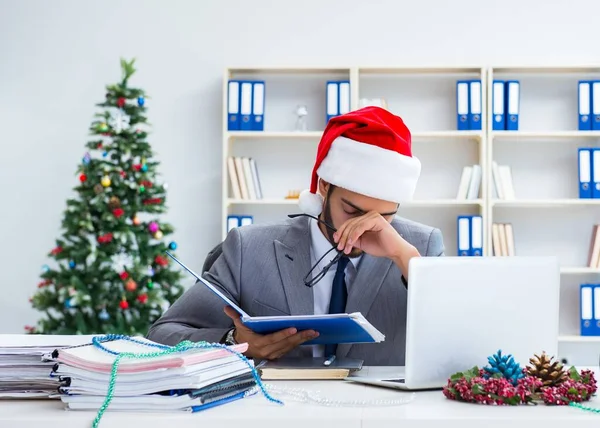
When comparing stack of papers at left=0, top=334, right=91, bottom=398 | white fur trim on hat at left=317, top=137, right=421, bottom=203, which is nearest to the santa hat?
white fur trim on hat at left=317, top=137, right=421, bottom=203

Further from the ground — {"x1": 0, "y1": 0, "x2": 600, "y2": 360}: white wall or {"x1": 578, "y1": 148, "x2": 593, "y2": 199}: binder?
{"x1": 0, "y1": 0, "x2": 600, "y2": 360}: white wall

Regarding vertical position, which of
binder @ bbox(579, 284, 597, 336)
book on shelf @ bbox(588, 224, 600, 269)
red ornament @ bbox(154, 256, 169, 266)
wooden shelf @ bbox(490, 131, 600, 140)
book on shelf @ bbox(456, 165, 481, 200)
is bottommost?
binder @ bbox(579, 284, 597, 336)

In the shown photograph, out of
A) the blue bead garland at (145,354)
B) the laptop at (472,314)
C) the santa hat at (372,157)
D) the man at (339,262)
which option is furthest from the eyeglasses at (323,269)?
the blue bead garland at (145,354)

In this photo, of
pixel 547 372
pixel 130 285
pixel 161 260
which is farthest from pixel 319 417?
pixel 161 260

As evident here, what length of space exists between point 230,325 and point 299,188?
2.91 m

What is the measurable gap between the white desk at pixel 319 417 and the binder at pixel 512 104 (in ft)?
12.0

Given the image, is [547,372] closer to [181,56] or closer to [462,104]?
[462,104]

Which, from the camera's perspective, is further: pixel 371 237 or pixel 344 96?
pixel 344 96

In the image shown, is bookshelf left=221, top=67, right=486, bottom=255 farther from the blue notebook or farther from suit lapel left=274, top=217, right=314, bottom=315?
the blue notebook

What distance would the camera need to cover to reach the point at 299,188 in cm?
508

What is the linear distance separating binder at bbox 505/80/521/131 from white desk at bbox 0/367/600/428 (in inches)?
144

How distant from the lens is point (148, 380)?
126cm

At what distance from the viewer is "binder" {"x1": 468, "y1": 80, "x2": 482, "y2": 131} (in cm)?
477

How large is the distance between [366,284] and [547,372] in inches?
33.6
